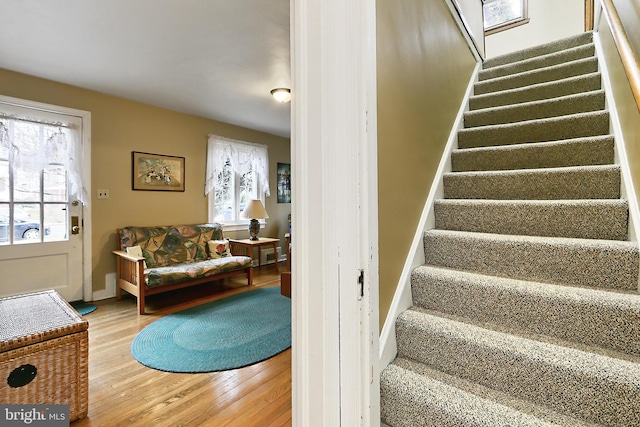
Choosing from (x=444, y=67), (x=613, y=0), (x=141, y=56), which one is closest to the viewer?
(x=613, y=0)

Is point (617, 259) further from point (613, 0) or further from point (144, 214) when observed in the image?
point (144, 214)

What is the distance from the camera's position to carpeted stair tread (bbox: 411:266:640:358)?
1.02 m

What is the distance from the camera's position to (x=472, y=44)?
2736mm

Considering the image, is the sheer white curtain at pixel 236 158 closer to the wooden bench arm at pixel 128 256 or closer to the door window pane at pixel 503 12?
the wooden bench arm at pixel 128 256

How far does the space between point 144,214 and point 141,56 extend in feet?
6.45

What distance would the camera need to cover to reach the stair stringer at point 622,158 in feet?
4.02

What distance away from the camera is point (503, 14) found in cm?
425

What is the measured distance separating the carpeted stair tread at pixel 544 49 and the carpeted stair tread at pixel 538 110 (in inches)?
41.4

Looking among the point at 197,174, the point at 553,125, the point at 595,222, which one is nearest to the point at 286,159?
the point at 197,174

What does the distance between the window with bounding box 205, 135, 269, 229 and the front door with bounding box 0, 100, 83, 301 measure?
159cm

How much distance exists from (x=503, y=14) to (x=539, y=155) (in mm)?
3661
